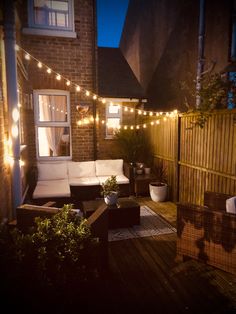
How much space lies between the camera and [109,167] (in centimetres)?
631

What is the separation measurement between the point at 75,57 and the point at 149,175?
11.9 feet

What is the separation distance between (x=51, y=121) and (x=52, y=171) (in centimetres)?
143

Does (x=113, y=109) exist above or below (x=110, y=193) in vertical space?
above

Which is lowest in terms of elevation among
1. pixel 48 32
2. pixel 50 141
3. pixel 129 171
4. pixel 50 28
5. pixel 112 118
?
pixel 129 171

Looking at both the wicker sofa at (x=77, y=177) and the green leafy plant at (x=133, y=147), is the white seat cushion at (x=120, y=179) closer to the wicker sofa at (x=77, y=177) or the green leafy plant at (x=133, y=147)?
the wicker sofa at (x=77, y=177)

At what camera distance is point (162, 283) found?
2.74m

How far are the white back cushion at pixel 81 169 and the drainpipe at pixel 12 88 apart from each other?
A: 2.65 metres

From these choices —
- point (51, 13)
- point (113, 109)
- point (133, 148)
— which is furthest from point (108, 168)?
point (51, 13)

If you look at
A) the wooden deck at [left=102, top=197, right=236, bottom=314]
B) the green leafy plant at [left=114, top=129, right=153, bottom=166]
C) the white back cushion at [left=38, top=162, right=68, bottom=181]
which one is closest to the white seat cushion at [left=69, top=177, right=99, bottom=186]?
the white back cushion at [left=38, top=162, right=68, bottom=181]

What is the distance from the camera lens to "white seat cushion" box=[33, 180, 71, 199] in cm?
475

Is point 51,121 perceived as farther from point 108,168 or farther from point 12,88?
point 12,88

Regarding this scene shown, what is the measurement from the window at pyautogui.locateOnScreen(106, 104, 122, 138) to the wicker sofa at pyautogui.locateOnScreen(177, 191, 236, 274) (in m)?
4.54

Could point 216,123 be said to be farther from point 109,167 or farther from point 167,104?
point 167,104

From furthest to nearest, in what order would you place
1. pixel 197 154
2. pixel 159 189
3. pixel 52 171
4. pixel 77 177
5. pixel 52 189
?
pixel 77 177 < pixel 52 171 < pixel 159 189 < pixel 52 189 < pixel 197 154
